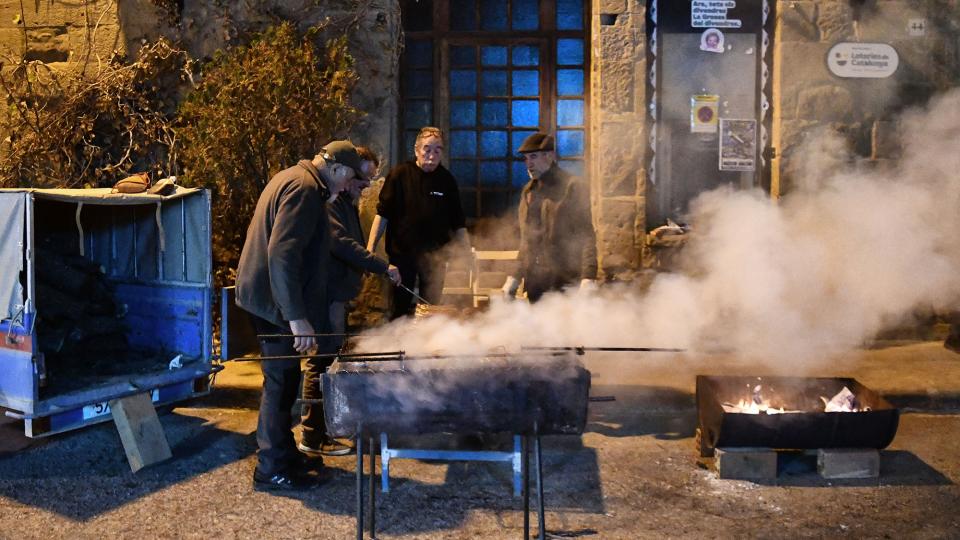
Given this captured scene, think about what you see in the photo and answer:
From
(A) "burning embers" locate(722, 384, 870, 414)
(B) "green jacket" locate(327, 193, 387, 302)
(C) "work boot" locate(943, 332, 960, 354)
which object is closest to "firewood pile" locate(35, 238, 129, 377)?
(B) "green jacket" locate(327, 193, 387, 302)

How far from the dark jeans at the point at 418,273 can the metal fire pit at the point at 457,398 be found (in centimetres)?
236

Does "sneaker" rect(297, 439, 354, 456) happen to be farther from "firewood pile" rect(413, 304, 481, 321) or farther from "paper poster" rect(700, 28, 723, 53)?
"paper poster" rect(700, 28, 723, 53)

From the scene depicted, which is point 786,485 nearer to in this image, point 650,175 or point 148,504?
point 148,504

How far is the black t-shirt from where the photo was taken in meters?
7.11

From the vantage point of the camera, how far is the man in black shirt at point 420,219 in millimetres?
7078

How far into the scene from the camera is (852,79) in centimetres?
934

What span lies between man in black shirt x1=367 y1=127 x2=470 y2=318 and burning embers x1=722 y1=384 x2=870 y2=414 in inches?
98.0

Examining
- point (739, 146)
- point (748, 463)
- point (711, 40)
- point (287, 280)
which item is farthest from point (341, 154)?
point (739, 146)

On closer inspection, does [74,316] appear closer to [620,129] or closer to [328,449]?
[328,449]

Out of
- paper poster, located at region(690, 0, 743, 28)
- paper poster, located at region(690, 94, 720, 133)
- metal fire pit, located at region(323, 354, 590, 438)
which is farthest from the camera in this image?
paper poster, located at region(690, 94, 720, 133)

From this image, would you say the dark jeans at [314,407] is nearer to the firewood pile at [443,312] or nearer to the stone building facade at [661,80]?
the firewood pile at [443,312]

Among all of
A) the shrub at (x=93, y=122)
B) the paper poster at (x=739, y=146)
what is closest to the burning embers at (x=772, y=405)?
the paper poster at (x=739, y=146)

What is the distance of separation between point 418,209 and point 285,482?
8.56 ft

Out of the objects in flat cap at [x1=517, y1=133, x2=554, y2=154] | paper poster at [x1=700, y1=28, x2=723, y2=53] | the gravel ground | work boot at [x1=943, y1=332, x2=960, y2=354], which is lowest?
the gravel ground
